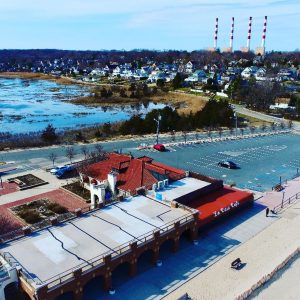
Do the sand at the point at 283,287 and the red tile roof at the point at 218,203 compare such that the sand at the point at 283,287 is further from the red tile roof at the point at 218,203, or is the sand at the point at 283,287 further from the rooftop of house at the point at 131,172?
the rooftop of house at the point at 131,172

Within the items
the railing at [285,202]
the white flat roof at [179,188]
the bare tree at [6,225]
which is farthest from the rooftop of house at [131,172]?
the railing at [285,202]

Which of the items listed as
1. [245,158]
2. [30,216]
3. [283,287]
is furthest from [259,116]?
[283,287]

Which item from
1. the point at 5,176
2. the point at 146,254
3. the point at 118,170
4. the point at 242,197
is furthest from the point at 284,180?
the point at 5,176

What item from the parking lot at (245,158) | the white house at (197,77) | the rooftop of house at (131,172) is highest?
the white house at (197,77)

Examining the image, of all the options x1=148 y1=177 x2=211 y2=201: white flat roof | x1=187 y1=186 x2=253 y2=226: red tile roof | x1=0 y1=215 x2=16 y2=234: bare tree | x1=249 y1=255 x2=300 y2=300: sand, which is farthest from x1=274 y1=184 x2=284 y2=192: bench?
x1=0 y1=215 x2=16 y2=234: bare tree

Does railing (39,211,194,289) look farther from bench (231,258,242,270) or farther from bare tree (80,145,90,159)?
bare tree (80,145,90,159)

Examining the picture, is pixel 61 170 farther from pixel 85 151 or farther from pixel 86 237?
pixel 86 237
